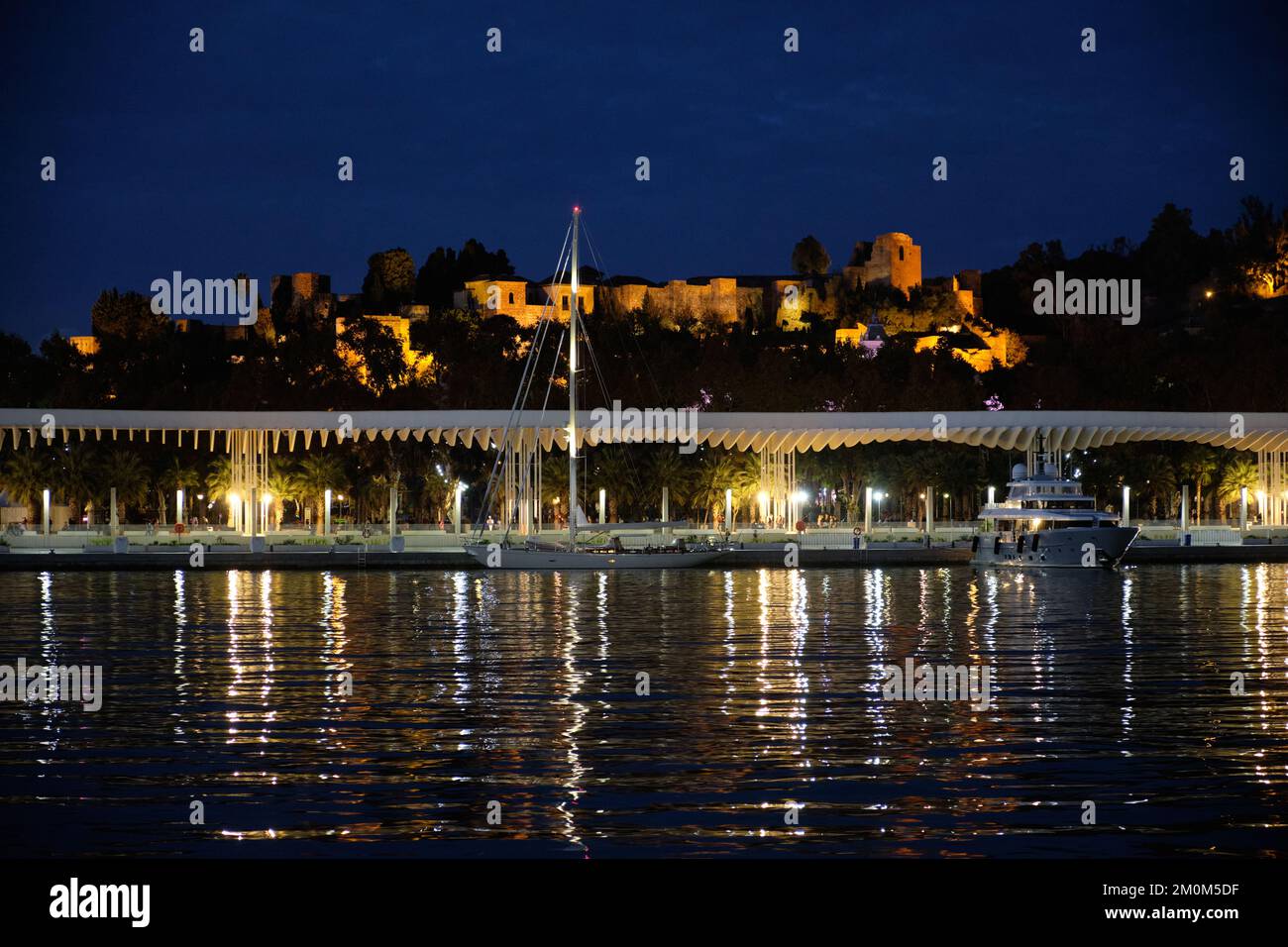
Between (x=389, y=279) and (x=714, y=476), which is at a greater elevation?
(x=389, y=279)

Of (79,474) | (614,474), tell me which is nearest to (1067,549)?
(614,474)

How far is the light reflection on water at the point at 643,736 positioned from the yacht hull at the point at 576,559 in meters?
19.4

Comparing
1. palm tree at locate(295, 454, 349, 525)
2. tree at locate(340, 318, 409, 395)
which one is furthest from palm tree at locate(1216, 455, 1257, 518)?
tree at locate(340, 318, 409, 395)

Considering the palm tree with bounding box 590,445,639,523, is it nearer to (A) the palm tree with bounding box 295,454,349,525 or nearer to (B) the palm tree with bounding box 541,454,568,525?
(B) the palm tree with bounding box 541,454,568,525

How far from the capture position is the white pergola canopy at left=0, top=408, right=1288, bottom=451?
70188 millimetres

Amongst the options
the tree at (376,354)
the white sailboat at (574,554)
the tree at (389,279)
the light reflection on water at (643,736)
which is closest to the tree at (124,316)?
the tree at (389,279)

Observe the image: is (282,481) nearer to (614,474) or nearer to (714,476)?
(614,474)

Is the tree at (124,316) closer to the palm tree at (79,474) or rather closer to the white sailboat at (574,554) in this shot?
the palm tree at (79,474)

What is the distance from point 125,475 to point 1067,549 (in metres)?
54.2

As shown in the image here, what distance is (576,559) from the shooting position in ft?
196

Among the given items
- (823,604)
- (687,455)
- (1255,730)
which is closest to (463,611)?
(823,604)

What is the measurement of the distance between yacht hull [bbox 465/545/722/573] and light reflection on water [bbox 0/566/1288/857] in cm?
1935
